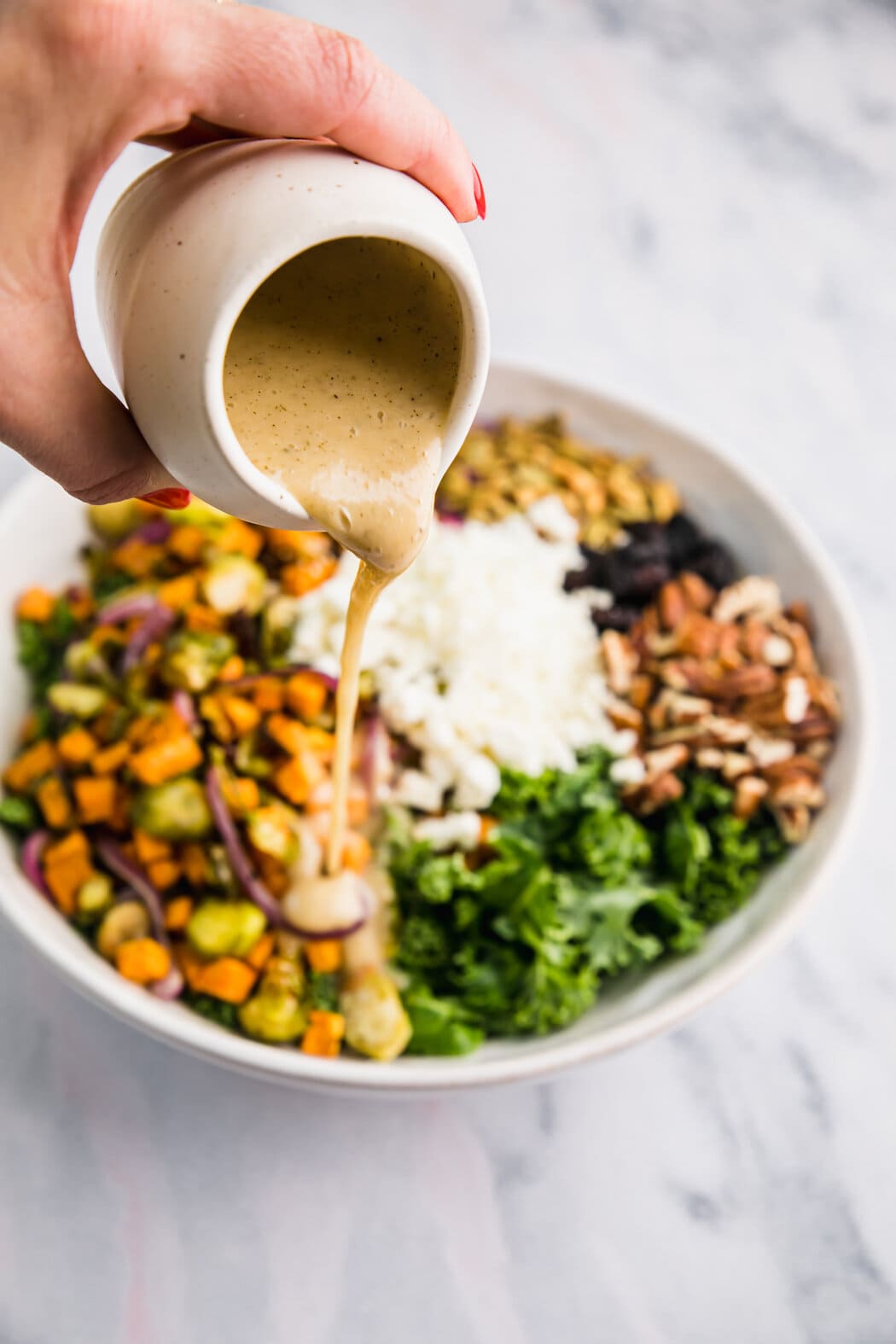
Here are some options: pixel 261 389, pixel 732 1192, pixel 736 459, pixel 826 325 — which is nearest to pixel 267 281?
pixel 261 389

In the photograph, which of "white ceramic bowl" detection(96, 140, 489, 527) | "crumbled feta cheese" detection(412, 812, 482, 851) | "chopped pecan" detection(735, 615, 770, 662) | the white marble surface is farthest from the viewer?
"chopped pecan" detection(735, 615, 770, 662)

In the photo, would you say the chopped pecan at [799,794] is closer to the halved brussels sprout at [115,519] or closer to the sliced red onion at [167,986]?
the sliced red onion at [167,986]

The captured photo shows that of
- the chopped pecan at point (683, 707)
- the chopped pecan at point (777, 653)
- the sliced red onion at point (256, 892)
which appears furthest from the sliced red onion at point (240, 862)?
the chopped pecan at point (777, 653)

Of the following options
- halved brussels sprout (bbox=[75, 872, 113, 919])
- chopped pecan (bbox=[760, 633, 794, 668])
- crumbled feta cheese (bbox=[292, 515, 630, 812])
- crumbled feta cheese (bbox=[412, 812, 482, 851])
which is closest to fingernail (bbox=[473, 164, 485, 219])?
crumbled feta cheese (bbox=[292, 515, 630, 812])

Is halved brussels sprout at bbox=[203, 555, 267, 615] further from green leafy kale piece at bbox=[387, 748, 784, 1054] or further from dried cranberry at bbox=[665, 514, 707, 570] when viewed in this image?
dried cranberry at bbox=[665, 514, 707, 570]

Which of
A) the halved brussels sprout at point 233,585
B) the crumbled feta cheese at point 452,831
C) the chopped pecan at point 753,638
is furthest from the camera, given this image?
the chopped pecan at point 753,638

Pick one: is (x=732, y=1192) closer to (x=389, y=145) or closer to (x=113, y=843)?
(x=113, y=843)

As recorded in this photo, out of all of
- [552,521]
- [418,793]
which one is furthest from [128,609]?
[552,521]
